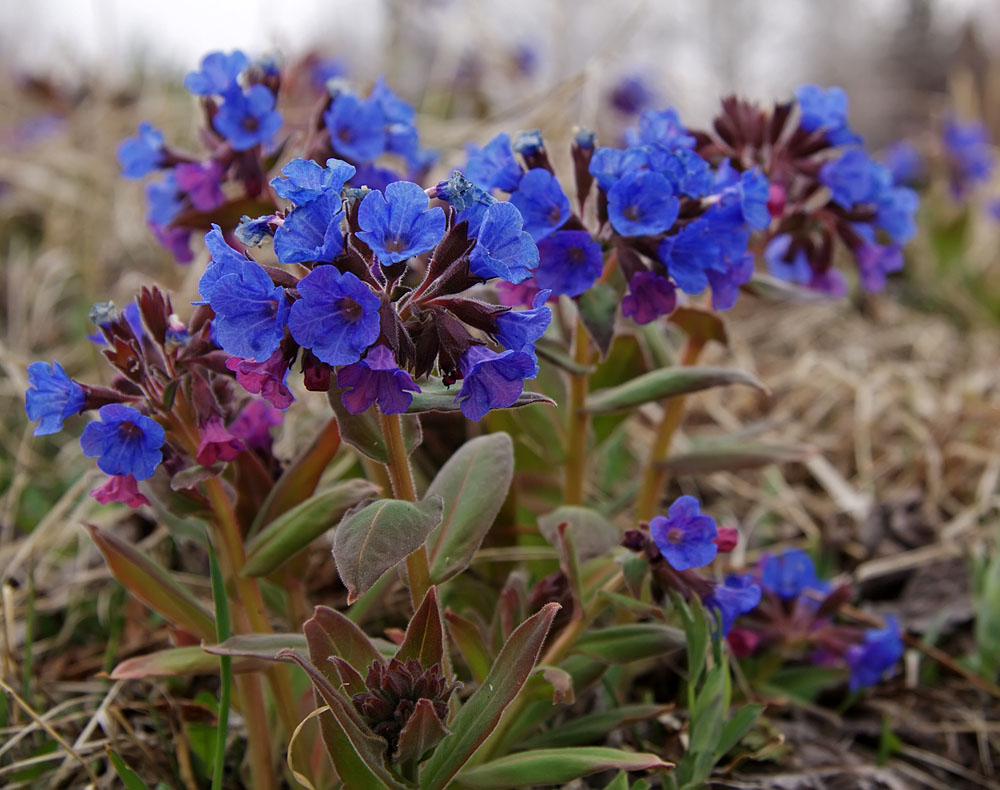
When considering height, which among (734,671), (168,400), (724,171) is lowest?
(734,671)

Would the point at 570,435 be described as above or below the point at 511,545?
above

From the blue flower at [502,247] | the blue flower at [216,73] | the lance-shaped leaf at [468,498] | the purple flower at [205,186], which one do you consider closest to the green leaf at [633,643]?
the lance-shaped leaf at [468,498]

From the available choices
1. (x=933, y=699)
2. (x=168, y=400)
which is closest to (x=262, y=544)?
(x=168, y=400)

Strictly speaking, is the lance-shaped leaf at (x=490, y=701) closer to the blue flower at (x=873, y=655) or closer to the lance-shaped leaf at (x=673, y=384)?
the lance-shaped leaf at (x=673, y=384)

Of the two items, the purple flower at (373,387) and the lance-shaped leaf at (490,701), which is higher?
the purple flower at (373,387)

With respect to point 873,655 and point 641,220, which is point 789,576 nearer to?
point 873,655

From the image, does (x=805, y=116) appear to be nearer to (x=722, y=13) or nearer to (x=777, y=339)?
(x=777, y=339)

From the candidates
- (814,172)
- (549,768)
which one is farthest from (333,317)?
(814,172)
